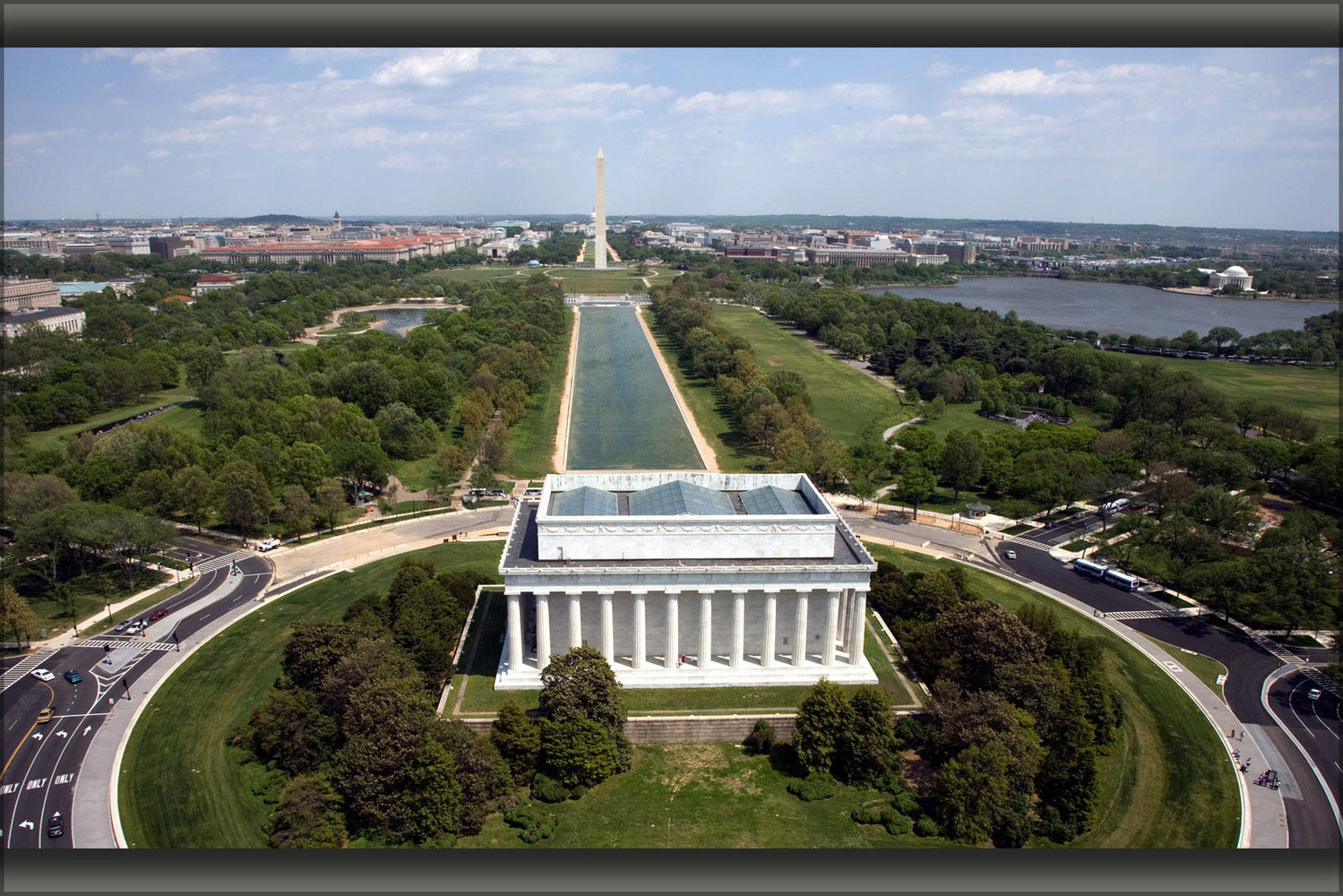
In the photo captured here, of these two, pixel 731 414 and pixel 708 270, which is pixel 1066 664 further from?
pixel 708 270

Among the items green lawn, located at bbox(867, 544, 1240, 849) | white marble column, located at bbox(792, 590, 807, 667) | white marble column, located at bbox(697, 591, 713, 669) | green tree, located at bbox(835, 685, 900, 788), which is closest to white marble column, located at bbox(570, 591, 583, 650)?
white marble column, located at bbox(697, 591, 713, 669)

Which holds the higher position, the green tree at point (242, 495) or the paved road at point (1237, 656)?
the green tree at point (242, 495)

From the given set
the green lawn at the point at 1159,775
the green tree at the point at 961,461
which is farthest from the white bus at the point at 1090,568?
the green tree at the point at 961,461

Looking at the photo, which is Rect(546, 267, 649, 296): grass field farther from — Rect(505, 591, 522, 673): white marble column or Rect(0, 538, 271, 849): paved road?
Rect(505, 591, 522, 673): white marble column

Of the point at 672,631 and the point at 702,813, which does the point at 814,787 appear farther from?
the point at 672,631

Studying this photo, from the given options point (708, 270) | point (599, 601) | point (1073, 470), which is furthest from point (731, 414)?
point (708, 270)

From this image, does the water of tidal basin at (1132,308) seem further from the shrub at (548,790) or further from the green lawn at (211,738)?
→ the shrub at (548,790)

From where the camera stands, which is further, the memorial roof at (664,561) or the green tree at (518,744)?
the memorial roof at (664,561)
